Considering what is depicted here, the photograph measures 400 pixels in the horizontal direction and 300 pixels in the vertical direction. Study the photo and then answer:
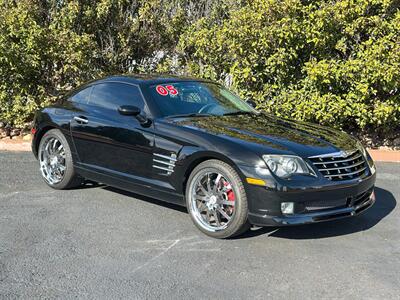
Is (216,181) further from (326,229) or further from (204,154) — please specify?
(326,229)

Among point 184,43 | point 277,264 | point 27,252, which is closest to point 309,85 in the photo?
point 184,43

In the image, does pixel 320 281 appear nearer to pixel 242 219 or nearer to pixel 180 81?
pixel 242 219

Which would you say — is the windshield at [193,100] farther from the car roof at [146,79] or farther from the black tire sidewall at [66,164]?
the black tire sidewall at [66,164]

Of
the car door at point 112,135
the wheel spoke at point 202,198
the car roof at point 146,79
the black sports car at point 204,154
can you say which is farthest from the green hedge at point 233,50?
the wheel spoke at point 202,198

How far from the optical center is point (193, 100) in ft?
18.2

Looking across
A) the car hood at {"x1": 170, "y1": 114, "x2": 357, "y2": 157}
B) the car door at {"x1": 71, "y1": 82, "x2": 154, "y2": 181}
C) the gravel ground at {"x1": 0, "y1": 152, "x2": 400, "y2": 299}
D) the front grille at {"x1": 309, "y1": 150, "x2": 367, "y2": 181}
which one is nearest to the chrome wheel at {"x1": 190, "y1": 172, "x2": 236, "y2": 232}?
the gravel ground at {"x1": 0, "y1": 152, "x2": 400, "y2": 299}

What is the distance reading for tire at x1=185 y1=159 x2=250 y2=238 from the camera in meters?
4.37

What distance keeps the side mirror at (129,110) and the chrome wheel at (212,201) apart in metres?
1.00

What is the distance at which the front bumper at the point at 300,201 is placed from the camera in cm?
418

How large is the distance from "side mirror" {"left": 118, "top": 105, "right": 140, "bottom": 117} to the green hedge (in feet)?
13.8

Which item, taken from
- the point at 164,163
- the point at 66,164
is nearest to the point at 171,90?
the point at 164,163

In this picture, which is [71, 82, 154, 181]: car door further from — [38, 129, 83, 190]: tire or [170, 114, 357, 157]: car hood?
[170, 114, 357, 157]: car hood

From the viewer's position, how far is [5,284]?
11.9 ft

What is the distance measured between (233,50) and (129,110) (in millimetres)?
4359
